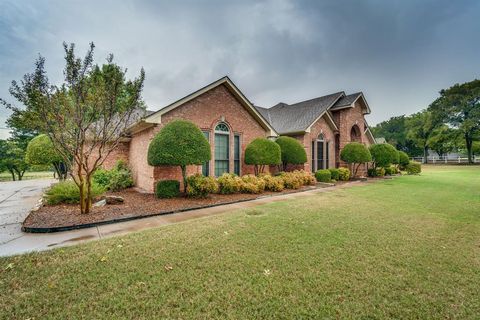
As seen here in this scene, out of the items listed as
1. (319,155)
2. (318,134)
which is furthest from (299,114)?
(319,155)

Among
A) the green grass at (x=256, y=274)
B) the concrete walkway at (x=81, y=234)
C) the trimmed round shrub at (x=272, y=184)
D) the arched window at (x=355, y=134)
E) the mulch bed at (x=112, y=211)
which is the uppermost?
the arched window at (x=355, y=134)

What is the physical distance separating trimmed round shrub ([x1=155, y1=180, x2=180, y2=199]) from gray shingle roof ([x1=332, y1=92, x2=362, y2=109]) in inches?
662

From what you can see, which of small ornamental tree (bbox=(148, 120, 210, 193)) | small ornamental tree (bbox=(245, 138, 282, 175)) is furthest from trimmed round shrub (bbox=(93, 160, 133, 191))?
small ornamental tree (bbox=(245, 138, 282, 175))

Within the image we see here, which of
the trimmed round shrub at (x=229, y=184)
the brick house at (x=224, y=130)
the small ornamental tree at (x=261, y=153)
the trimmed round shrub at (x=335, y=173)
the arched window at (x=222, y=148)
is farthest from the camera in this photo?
the trimmed round shrub at (x=335, y=173)

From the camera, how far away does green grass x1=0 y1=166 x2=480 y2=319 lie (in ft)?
8.49

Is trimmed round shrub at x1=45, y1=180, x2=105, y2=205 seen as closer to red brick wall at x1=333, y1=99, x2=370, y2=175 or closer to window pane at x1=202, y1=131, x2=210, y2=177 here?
window pane at x1=202, y1=131, x2=210, y2=177

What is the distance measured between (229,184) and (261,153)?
308 centimetres

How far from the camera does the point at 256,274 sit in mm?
3314

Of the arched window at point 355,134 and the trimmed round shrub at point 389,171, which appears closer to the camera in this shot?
the arched window at point 355,134

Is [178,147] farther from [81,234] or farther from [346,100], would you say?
[346,100]

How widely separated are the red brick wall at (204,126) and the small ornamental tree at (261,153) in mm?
679

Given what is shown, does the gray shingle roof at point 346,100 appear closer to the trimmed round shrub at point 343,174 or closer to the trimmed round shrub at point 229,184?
the trimmed round shrub at point 343,174

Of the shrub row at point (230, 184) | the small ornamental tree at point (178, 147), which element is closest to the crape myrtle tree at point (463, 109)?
Result: the shrub row at point (230, 184)

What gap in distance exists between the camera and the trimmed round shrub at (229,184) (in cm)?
1011
